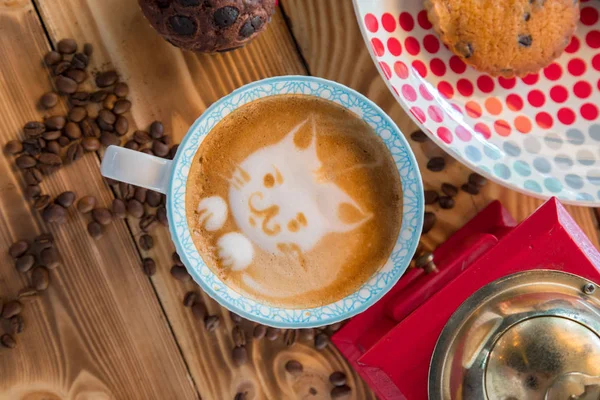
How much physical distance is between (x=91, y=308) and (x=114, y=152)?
33 centimetres

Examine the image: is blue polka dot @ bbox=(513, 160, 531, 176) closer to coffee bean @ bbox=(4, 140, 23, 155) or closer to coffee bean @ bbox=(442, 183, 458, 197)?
coffee bean @ bbox=(442, 183, 458, 197)

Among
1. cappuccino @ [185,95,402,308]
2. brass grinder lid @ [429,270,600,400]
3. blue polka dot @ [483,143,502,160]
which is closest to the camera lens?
brass grinder lid @ [429,270,600,400]

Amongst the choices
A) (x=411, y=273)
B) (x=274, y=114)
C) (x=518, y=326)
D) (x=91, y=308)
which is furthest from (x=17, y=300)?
(x=518, y=326)

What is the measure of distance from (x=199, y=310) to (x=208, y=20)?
445 millimetres

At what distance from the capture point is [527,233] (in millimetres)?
821

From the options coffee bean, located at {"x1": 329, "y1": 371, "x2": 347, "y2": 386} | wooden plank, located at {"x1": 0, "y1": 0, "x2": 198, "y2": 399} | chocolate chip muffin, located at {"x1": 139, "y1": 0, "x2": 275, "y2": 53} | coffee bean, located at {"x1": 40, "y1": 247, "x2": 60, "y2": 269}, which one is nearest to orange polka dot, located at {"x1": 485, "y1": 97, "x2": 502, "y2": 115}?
chocolate chip muffin, located at {"x1": 139, "y1": 0, "x2": 275, "y2": 53}

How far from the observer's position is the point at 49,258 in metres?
0.91

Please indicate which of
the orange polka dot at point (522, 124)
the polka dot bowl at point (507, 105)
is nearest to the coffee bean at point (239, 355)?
the polka dot bowl at point (507, 105)

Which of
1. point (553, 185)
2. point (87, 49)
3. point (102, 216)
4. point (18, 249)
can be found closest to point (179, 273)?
point (102, 216)

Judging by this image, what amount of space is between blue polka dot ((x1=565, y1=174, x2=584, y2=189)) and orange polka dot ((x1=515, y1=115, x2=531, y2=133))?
95 mm

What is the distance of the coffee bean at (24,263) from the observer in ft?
2.94

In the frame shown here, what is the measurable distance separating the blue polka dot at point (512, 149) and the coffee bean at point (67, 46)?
68cm

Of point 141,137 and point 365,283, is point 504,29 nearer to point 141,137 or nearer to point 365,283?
point 365,283

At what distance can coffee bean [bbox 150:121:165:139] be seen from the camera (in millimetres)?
904
